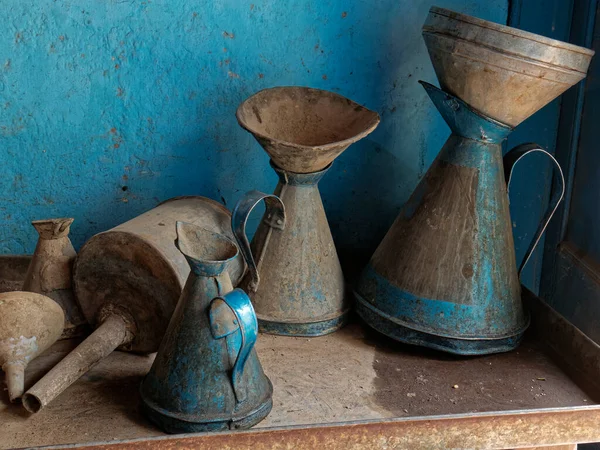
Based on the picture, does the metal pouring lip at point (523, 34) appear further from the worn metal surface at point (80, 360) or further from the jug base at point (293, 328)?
the worn metal surface at point (80, 360)

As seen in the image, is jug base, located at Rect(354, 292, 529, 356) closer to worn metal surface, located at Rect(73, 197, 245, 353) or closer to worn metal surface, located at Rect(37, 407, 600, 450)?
worn metal surface, located at Rect(37, 407, 600, 450)

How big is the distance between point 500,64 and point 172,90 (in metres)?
1.00

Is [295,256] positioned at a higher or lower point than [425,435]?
higher

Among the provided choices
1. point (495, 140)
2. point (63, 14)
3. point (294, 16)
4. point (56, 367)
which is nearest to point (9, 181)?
point (63, 14)

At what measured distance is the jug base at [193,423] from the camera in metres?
1.55

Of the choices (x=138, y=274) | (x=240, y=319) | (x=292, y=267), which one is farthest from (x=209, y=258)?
(x=292, y=267)

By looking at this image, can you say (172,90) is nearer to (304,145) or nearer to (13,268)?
(304,145)

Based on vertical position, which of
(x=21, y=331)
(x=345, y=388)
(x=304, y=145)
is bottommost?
(x=345, y=388)

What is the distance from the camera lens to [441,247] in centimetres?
194

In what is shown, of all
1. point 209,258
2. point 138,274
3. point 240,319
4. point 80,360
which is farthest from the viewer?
point 138,274

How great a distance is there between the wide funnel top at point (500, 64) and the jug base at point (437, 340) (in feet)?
1.99

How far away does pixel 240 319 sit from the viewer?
1500mm

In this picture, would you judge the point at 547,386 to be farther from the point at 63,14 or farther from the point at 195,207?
the point at 63,14

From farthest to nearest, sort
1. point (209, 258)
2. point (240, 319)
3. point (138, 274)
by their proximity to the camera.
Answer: point (138, 274), point (209, 258), point (240, 319)
